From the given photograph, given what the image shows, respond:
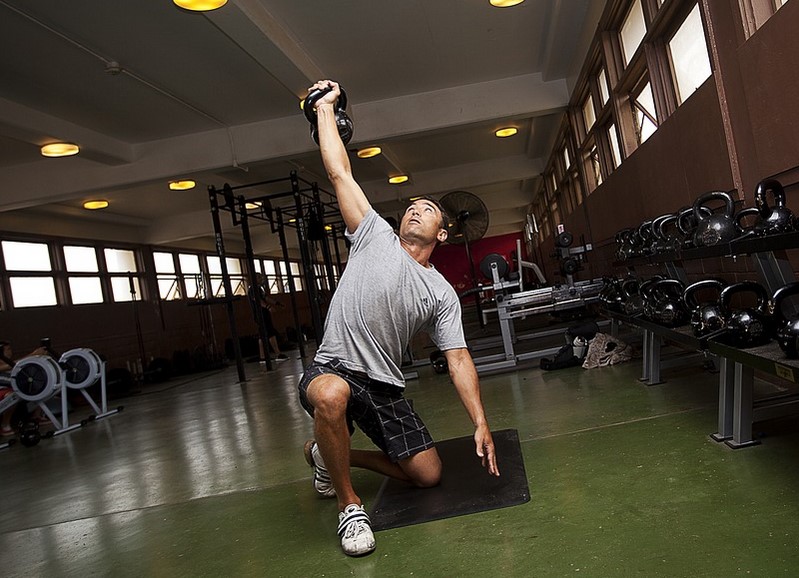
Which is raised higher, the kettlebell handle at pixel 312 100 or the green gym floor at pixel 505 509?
the kettlebell handle at pixel 312 100

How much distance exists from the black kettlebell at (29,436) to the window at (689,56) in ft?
19.4

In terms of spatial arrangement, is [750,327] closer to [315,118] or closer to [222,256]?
[315,118]

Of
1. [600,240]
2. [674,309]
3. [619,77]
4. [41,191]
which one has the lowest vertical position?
[674,309]

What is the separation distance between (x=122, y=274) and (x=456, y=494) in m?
11.4

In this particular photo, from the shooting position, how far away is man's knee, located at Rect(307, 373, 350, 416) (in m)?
2.26

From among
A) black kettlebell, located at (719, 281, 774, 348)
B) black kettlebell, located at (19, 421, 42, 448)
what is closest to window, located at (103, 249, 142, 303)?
black kettlebell, located at (19, 421, 42, 448)

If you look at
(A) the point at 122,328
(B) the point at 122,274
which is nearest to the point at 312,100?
(A) the point at 122,328

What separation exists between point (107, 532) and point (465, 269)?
66.9 ft

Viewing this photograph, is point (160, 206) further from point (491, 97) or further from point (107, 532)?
point (107, 532)

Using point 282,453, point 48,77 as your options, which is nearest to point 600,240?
point 282,453

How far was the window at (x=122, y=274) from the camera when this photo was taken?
12.3m

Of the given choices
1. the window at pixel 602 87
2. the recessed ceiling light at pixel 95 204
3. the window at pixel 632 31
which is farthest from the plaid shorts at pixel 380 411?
the recessed ceiling light at pixel 95 204

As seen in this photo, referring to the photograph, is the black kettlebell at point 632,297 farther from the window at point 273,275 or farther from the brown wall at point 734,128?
the window at point 273,275

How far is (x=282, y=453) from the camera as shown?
12.9 feet
